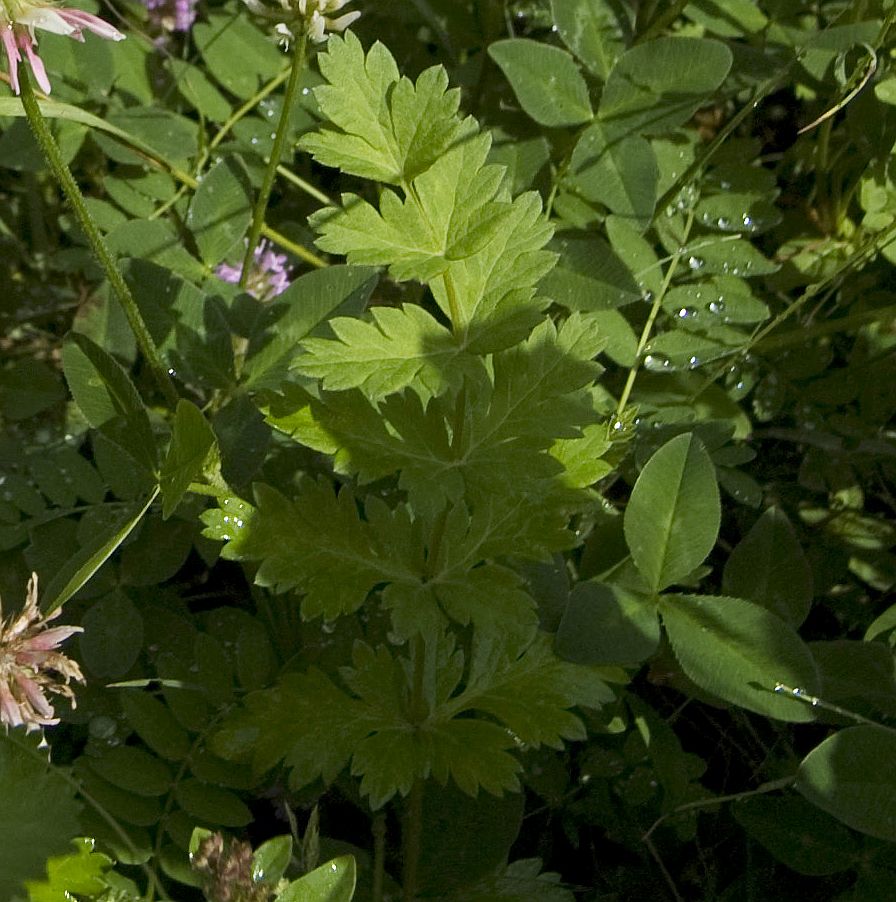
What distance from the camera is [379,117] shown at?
4.17 ft

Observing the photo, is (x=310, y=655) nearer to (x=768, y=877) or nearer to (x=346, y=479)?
(x=346, y=479)

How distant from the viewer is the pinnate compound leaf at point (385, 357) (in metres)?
1.22

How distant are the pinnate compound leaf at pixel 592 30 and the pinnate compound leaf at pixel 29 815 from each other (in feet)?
4.54

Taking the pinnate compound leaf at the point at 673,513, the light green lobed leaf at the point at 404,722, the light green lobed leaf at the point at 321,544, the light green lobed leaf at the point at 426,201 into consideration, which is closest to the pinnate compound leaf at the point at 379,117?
the light green lobed leaf at the point at 426,201

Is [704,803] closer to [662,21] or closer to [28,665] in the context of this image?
[28,665]

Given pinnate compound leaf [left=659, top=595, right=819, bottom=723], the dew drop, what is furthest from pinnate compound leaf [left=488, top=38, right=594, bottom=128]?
pinnate compound leaf [left=659, top=595, right=819, bottom=723]

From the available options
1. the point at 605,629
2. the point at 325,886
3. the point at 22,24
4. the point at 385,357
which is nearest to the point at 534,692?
the point at 605,629

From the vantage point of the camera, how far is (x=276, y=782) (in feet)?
5.59

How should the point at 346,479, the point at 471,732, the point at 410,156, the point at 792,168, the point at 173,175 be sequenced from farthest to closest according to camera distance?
1. the point at 792,168
2. the point at 173,175
3. the point at 346,479
4. the point at 471,732
5. the point at 410,156

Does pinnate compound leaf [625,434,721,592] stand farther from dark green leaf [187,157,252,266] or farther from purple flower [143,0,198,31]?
purple flower [143,0,198,31]

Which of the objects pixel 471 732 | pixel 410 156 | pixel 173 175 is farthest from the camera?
pixel 173 175

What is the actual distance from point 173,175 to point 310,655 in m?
0.90

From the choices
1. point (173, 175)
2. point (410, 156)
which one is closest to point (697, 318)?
point (410, 156)

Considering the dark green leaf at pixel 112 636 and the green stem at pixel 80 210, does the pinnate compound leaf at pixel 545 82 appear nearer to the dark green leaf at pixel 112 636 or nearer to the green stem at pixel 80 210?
the green stem at pixel 80 210
